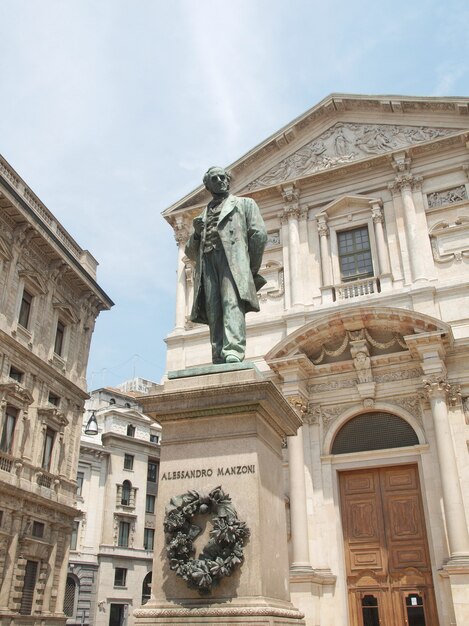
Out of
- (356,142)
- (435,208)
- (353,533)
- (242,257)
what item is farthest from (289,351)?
(242,257)

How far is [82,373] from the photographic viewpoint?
84.0 ft

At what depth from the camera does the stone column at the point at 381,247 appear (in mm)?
17422

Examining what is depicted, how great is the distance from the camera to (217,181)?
22.9 ft

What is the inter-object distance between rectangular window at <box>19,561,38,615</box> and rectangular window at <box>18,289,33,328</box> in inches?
310

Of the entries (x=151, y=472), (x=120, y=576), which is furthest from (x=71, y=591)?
(x=151, y=472)

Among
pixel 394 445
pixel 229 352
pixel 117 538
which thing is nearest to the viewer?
pixel 229 352

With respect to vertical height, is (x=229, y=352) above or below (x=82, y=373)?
below

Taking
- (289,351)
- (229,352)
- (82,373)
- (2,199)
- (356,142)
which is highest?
(356,142)

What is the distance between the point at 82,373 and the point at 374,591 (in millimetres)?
15113

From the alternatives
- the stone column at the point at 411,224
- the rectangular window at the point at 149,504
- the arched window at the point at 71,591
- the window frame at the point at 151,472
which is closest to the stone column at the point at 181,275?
the stone column at the point at 411,224

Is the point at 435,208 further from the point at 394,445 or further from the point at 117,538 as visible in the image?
the point at 117,538

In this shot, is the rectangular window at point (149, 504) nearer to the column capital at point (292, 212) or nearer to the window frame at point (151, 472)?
the window frame at point (151, 472)

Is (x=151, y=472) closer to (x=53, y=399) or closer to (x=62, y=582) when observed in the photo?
(x=62, y=582)

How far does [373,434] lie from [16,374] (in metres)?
11.7
